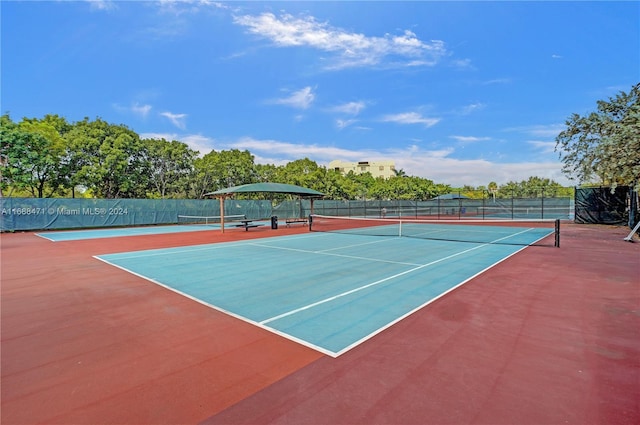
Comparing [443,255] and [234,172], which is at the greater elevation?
[234,172]

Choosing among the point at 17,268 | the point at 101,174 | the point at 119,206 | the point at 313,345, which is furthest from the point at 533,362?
the point at 101,174

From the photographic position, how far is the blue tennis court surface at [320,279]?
4664 mm

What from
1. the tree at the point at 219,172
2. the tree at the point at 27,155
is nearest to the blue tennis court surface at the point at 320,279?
the tree at the point at 27,155

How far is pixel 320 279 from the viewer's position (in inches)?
285

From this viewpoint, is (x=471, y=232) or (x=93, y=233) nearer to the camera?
(x=471, y=232)

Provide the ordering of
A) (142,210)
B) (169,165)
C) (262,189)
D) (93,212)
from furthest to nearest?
1. (169,165)
2. (142,210)
3. (93,212)
4. (262,189)

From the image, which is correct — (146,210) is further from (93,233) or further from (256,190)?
(256,190)

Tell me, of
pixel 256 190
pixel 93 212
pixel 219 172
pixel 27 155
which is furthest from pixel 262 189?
pixel 219 172

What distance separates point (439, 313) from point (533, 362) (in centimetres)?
156

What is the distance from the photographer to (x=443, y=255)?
33.6ft

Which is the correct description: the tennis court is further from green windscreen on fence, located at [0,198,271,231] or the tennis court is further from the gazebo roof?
the gazebo roof

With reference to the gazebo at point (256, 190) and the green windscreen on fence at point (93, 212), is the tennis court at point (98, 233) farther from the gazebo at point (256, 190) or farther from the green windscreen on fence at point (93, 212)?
the gazebo at point (256, 190)

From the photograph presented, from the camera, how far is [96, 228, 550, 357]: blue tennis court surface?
4.66 meters

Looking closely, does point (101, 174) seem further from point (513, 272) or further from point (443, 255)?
point (513, 272)
